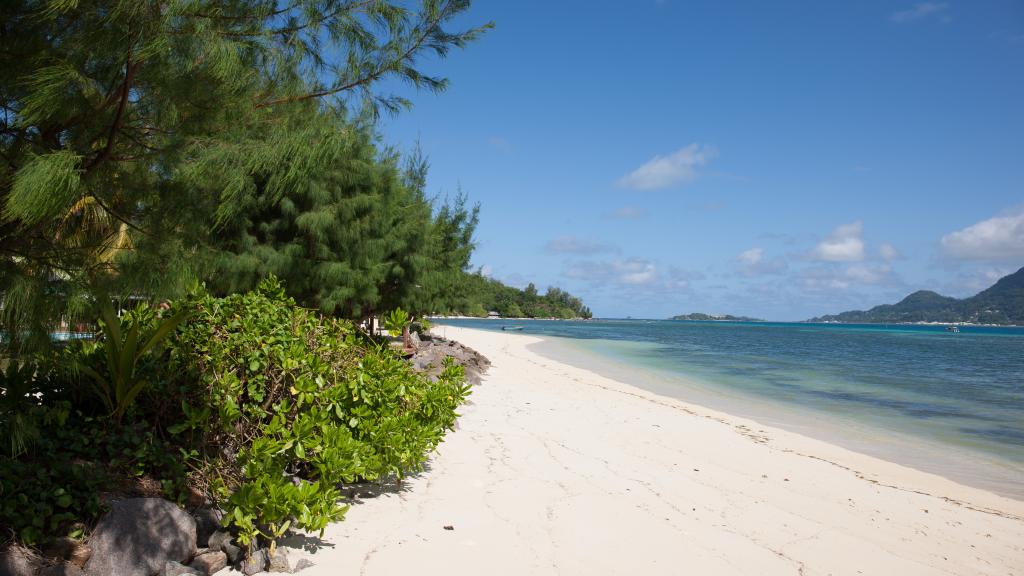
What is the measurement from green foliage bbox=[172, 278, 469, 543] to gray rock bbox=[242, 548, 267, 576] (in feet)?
0.29

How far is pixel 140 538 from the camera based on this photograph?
9.14 feet

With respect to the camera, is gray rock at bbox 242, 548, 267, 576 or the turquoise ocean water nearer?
gray rock at bbox 242, 548, 267, 576

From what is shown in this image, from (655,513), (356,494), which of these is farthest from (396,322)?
(655,513)

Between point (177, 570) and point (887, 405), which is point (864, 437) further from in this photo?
point (177, 570)

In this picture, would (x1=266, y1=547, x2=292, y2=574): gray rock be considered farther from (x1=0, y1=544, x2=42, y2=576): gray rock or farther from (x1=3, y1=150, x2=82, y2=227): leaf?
(x1=3, y1=150, x2=82, y2=227): leaf

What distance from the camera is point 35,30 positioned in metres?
2.17

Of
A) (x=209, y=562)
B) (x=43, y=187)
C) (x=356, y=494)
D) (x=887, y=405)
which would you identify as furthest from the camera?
(x=887, y=405)

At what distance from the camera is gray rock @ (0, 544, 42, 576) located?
2400mm

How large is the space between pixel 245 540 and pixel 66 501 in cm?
82

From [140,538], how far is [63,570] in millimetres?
312

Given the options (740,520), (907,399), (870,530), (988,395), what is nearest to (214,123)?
(740,520)

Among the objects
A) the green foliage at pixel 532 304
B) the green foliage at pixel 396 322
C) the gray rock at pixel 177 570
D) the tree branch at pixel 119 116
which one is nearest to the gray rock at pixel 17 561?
the gray rock at pixel 177 570

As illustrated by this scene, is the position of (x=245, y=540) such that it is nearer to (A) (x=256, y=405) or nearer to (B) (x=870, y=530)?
(A) (x=256, y=405)

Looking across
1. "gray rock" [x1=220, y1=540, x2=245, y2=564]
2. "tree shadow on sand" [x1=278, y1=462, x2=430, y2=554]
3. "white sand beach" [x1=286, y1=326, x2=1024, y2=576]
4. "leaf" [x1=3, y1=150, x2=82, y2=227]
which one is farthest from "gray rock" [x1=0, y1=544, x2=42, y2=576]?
"leaf" [x1=3, y1=150, x2=82, y2=227]
